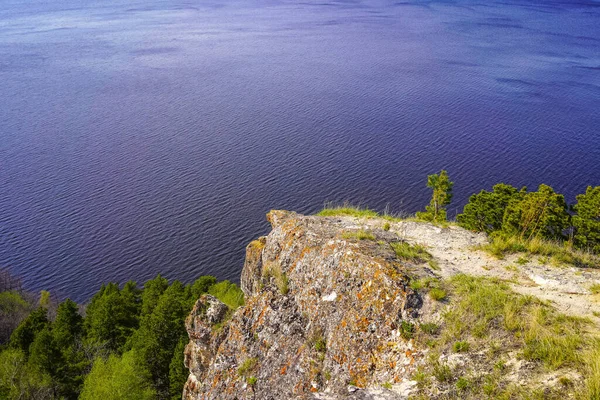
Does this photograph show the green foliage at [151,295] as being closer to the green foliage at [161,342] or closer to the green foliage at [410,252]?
the green foliage at [161,342]

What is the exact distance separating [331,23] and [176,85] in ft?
206

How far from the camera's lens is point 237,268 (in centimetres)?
4200

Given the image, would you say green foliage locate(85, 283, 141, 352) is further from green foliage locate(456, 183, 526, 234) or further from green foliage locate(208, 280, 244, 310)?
green foliage locate(456, 183, 526, 234)

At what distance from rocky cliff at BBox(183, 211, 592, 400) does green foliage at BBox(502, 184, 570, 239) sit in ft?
14.9

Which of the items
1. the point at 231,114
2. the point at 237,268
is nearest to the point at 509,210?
the point at 237,268

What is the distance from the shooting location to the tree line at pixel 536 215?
19.8m

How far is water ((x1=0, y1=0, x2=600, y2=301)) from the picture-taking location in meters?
46.1

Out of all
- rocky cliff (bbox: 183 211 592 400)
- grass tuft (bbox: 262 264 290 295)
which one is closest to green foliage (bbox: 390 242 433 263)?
rocky cliff (bbox: 183 211 592 400)

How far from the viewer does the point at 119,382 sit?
22328 millimetres

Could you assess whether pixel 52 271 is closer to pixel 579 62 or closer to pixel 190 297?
pixel 190 297

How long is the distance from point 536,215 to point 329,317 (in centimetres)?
1303

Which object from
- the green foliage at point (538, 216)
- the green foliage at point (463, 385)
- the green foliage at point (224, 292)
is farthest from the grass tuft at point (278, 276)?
the green foliage at point (224, 292)

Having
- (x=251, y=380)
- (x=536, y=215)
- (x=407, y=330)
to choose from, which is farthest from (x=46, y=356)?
(x=536, y=215)

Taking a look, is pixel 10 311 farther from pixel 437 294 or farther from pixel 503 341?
pixel 503 341
